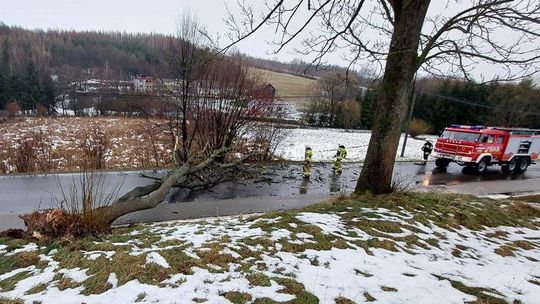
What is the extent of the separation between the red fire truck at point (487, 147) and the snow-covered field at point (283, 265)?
10.8 m

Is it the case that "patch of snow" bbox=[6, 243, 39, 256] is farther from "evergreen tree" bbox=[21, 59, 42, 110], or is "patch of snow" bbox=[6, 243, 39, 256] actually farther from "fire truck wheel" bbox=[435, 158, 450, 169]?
"evergreen tree" bbox=[21, 59, 42, 110]

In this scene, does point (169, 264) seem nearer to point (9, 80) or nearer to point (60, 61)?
point (9, 80)

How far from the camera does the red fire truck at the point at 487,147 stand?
1527cm

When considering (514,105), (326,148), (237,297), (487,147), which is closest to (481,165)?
(487,147)

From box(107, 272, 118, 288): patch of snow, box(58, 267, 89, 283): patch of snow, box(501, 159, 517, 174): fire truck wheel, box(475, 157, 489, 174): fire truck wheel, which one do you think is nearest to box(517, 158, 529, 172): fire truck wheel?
box(501, 159, 517, 174): fire truck wheel

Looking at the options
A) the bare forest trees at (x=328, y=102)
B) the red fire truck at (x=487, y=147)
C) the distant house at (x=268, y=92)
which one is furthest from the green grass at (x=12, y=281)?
the bare forest trees at (x=328, y=102)

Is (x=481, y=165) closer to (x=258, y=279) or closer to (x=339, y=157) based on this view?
(x=339, y=157)

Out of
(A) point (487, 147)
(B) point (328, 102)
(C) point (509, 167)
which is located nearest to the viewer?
(A) point (487, 147)

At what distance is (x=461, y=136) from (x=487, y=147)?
1231mm

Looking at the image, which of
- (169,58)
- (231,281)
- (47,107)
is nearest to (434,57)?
(231,281)

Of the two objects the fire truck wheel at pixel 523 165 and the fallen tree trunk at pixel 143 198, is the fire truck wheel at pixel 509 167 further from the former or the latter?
the fallen tree trunk at pixel 143 198

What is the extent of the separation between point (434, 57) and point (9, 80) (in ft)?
262

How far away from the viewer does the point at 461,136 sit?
15.8 metres

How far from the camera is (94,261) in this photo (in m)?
3.68
